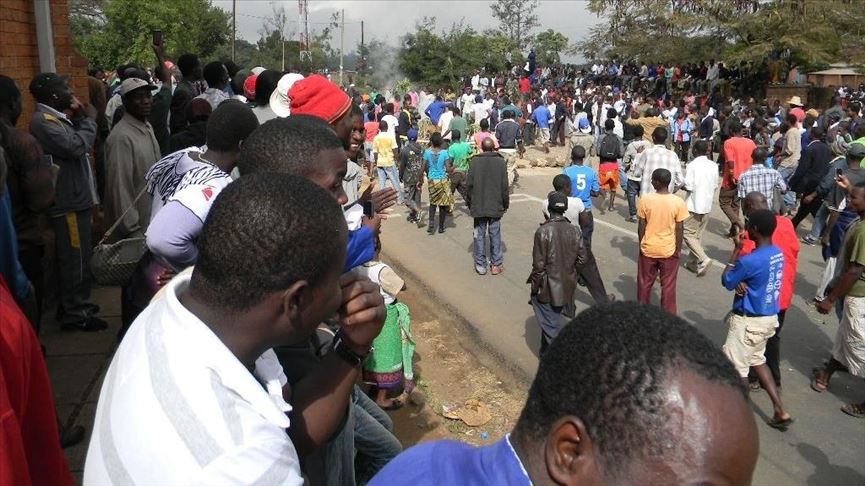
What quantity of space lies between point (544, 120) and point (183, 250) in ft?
61.9

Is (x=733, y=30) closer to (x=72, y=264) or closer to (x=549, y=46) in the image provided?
(x=549, y=46)

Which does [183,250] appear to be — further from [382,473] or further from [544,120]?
[544,120]

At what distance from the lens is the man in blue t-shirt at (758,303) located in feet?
15.6

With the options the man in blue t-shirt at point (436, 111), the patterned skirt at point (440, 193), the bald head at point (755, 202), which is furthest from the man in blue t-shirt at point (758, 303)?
the man in blue t-shirt at point (436, 111)

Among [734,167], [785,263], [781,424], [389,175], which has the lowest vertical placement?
[781,424]

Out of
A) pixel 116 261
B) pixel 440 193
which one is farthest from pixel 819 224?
pixel 116 261

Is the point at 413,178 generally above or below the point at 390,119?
below

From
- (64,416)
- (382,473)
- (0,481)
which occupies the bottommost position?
(64,416)

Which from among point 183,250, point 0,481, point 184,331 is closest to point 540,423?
point 184,331

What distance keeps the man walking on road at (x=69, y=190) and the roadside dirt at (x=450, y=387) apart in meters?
2.50

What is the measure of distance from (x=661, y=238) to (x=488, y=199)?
2.59m

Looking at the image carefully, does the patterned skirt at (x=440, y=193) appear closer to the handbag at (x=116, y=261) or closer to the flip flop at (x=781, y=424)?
the flip flop at (x=781, y=424)

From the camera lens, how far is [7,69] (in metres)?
5.27

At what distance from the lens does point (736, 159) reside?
31.1 ft
